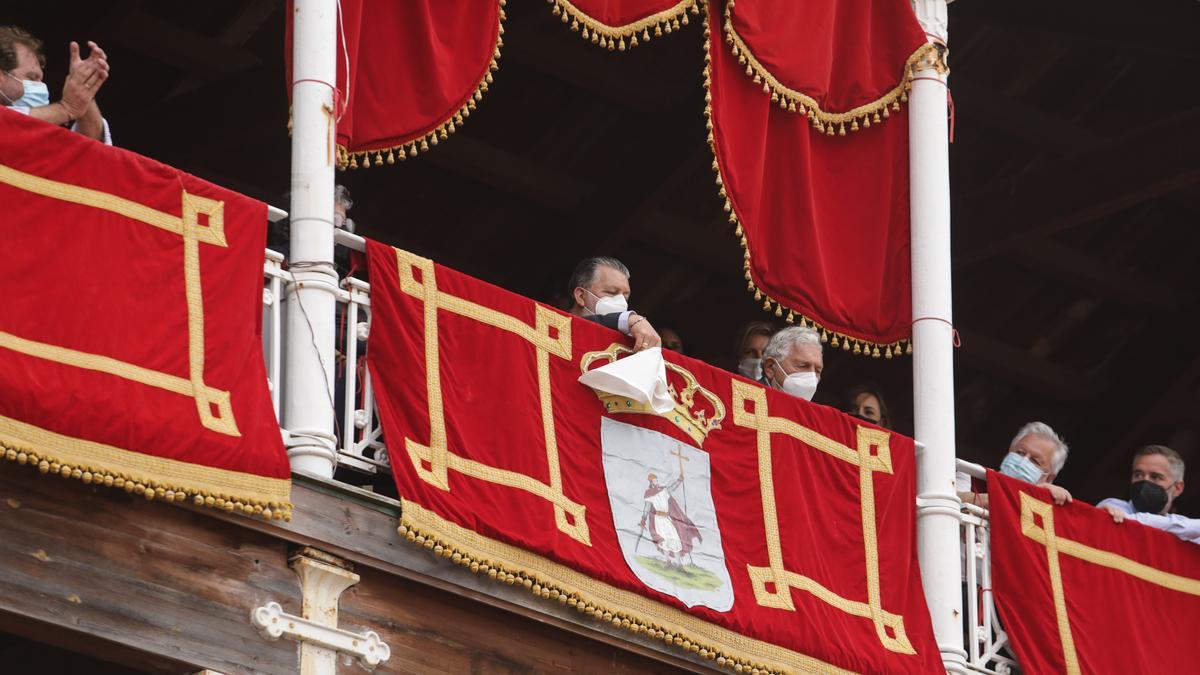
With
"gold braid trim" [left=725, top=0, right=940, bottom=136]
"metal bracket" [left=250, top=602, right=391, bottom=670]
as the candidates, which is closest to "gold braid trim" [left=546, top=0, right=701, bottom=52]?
"gold braid trim" [left=725, top=0, right=940, bottom=136]

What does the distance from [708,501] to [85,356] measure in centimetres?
320

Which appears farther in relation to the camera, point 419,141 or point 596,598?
point 419,141

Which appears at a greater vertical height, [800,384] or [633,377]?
[800,384]

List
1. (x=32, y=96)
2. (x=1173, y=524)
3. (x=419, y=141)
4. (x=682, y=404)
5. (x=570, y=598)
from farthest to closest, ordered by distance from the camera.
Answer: (x=1173, y=524)
(x=682, y=404)
(x=419, y=141)
(x=570, y=598)
(x=32, y=96)

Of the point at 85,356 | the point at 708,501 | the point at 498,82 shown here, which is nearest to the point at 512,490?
the point at 708,501

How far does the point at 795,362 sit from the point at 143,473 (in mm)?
4133

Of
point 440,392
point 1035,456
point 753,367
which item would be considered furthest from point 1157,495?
point 440,392

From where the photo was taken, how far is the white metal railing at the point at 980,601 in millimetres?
11430

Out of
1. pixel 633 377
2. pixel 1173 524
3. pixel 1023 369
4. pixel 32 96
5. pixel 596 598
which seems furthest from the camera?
pixel 1023 369

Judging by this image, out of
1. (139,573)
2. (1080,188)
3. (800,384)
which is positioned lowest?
(139,573)

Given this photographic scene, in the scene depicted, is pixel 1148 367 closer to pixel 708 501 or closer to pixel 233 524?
pixel 708 501

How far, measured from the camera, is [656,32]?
454 inches

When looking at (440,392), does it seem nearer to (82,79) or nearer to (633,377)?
(633,377)

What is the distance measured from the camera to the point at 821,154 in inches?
483
